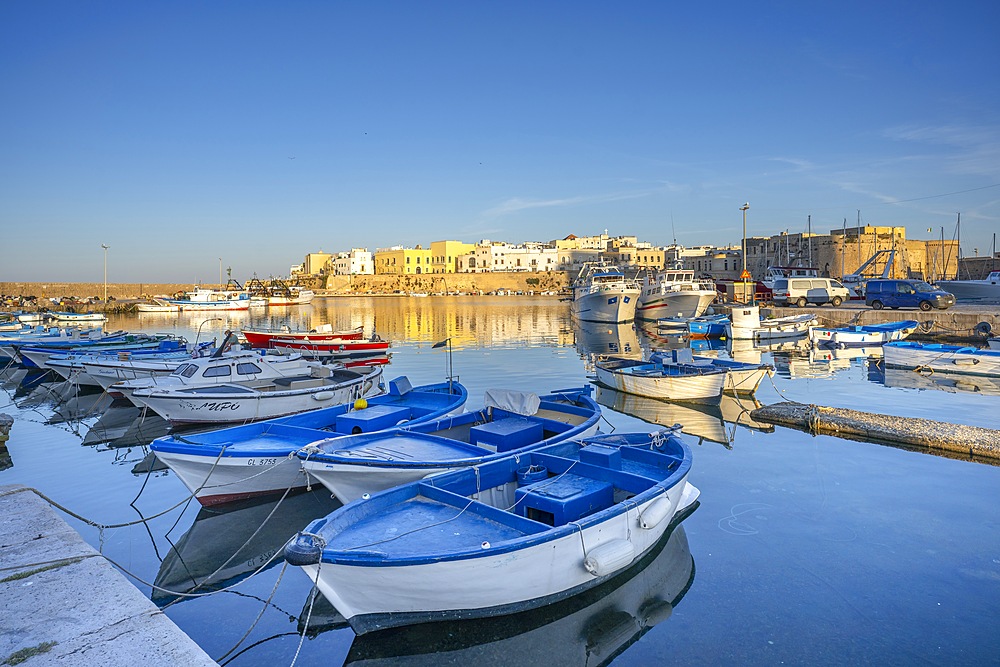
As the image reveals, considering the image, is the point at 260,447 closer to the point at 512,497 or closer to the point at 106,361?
the point at 512,497

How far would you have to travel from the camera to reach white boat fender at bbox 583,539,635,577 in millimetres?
6320

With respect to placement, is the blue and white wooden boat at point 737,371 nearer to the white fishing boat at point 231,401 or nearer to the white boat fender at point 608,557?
the white fishing boat at point 231,401

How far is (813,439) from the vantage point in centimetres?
1388

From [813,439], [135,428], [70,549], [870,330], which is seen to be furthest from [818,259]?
[70,549]

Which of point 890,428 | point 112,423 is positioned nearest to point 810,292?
point 890,428

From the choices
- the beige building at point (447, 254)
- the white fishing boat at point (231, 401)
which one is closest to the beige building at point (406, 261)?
the beige building at point (447, 254)

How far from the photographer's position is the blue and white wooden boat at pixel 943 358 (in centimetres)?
2178

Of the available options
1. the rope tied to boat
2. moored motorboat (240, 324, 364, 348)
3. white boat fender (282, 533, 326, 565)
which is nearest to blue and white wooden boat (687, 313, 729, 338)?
moored motorboat (240, 324, 364, 348)

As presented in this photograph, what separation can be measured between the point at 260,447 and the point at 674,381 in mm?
12151

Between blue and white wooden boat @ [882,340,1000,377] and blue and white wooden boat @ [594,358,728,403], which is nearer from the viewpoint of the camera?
blue and white wooden boat @ [594,358,728,403]

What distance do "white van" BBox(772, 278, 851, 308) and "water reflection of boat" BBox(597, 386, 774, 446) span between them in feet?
110

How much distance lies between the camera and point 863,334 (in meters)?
31.3

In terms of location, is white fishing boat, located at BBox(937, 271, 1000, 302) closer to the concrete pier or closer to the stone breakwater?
the concrete pier

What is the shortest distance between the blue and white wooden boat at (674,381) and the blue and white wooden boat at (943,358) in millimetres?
11034
